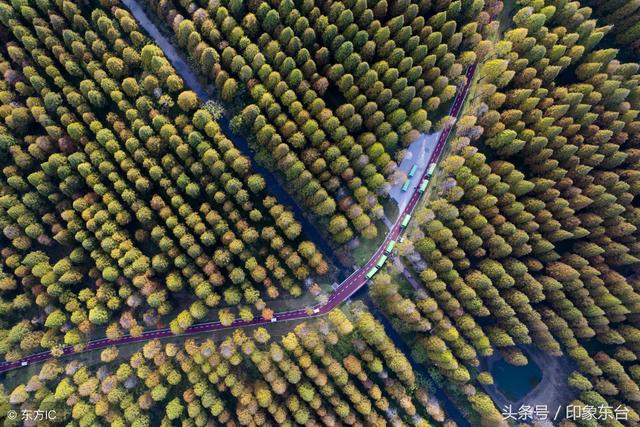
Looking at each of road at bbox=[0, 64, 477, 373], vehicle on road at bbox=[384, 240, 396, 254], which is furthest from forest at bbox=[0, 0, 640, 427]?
vehicle on road at bbox=[384, 240, 396, 254]

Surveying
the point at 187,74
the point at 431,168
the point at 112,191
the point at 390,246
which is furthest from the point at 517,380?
the point at 187,74

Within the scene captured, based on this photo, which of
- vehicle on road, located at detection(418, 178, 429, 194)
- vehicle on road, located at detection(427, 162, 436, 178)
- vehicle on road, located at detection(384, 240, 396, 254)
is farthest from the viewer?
vehicle on road, located at detection(384, 240, 396, 254)

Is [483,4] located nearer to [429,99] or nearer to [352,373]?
[429,99]

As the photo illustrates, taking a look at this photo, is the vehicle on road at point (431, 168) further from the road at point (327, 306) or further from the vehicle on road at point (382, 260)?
the vehicle on road at point (382, 260)

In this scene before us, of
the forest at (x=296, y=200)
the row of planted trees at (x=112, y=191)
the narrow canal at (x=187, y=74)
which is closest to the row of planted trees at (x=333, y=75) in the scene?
the forest at (x=296, y=200)

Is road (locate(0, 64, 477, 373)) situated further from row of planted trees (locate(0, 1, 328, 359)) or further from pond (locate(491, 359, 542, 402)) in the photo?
pond (locate(491, 359, 542, 402))
